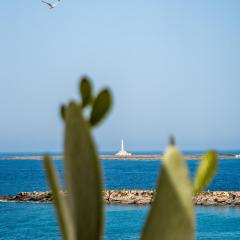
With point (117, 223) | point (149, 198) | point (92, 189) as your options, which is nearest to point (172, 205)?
point (92, 189)

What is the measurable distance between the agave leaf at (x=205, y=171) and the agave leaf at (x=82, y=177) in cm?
19

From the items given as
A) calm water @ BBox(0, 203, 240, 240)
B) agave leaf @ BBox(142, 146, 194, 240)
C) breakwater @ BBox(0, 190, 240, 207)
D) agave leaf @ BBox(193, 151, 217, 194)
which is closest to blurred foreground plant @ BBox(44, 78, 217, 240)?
agave leaf @ BBox(142, 146, 194, 240)

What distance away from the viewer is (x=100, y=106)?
32.4 inches

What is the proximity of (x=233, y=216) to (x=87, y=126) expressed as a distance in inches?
1164

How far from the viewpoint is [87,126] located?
74 centimetres

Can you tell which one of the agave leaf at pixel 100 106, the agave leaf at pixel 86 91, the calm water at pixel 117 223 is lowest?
the calm water at pixel 117 223

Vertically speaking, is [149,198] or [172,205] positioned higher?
[172,205]

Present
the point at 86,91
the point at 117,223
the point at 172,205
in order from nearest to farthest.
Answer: the point at 172,205 < the point at 86,91 < the point at 117,223

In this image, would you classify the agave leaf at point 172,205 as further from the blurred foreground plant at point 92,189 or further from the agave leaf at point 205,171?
the agave leaf at point 205,171

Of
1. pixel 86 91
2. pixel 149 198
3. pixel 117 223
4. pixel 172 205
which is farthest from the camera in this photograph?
pixel 149 198

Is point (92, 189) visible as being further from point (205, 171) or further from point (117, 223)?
point (117, 223)

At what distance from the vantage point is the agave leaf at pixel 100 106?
32.0 inches

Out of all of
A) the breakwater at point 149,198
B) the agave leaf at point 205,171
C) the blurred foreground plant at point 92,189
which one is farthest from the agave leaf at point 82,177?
the breakwater at point 149,198

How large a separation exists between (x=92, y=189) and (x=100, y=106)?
126 millimetres
